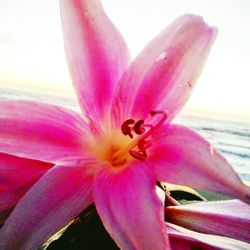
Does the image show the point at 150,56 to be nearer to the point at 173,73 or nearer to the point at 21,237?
the point at 173,73

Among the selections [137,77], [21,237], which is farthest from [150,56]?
[21,237]

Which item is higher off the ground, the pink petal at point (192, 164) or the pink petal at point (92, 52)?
the pink petal at point (92, 52)

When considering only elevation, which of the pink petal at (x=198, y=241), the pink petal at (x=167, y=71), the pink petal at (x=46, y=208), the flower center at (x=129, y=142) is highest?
the pink petal at (x=167, y=71)

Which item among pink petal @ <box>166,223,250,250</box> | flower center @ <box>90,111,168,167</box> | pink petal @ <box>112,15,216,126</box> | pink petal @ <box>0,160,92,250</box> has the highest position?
pink petal @ <box>112,15,216,126</box>
